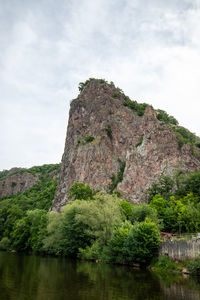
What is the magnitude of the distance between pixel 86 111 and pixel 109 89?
13.6 m

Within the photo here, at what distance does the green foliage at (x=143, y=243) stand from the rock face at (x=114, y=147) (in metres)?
41.6

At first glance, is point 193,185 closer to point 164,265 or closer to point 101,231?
point 101,231

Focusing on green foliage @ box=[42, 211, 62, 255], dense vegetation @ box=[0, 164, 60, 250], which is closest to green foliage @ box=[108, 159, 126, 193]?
dense vegetation @ box=[0, 164, 60, 250]

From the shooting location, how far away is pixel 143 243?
33.0m

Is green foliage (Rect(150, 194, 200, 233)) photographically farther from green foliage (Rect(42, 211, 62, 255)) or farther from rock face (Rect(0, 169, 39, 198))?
rock face (Rect(0, 169, 39, 198))

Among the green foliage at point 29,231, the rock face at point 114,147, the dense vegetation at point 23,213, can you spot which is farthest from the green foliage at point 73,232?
the rock face at point 114,147

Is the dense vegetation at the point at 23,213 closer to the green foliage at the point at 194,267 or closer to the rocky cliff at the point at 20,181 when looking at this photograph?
the rocky cliff at the point at 20,181

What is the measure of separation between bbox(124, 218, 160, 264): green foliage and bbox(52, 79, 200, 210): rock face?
4162cm

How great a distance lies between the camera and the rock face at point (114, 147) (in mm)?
79625

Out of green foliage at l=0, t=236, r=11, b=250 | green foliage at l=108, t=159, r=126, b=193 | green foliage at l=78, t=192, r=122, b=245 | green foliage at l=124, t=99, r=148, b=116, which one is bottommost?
green foliage at l=0, t=236, r=11, b=250

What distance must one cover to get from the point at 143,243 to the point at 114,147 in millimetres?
59439

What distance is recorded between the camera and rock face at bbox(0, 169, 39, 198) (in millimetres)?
152375

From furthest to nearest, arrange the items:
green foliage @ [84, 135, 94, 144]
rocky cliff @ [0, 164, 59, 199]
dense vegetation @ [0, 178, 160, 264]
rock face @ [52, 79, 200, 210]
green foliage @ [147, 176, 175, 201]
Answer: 1. rocky cliff @ [0, 164, 59, 199]
2. green foliage @ [84, 135, 94, 144]
3. rock face @ [52, 79, 200, 210]
4. green foliage @ [147, 176, 175, 201]
5. dense vegetation @ [0, 178, 160, 264]

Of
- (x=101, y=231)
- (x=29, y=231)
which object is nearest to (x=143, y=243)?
(x=101, y=231)
